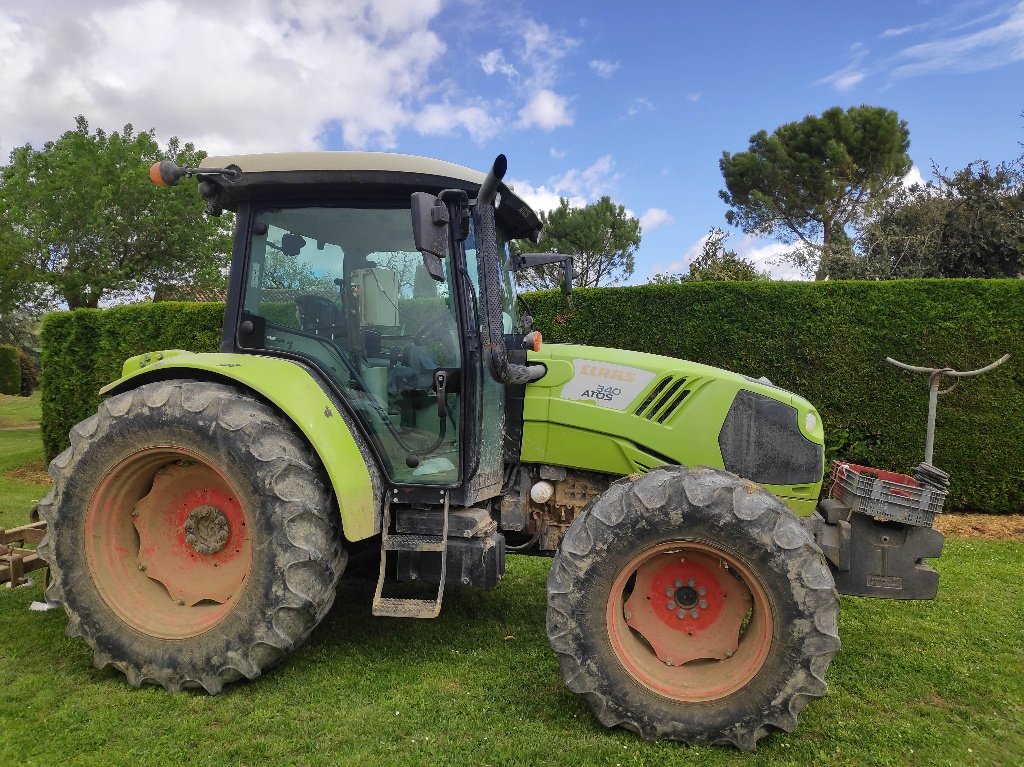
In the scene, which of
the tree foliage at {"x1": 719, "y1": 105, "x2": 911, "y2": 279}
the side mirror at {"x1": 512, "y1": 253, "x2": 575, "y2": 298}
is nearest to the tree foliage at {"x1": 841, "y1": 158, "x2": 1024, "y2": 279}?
the tree foliage at {"x1": 719, "y1": 105, "x2": 911, "y2": 279}

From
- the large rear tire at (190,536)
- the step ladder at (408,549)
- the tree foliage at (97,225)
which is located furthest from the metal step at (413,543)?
the tree foliage at (97,225)

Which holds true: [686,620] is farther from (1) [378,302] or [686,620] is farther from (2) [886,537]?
(1) [378,302]

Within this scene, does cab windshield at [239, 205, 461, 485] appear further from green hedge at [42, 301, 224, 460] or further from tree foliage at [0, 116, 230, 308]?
tree foliage at [0, 116, 230, 308]

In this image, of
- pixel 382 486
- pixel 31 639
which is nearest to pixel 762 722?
pixel 382 486

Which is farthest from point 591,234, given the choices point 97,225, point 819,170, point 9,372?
point 9,372

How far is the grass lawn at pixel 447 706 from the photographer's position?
2707 millimetres

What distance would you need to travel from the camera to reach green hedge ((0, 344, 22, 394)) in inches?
950

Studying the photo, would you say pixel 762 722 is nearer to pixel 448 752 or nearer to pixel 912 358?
pixel 448 752

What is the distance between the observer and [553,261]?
4.70m

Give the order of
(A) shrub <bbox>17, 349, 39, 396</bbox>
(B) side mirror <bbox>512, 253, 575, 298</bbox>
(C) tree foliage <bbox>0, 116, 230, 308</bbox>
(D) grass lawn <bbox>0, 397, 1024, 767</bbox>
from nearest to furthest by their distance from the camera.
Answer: (D) grass lawn <bbox>0, 397, 1024, 767</bbox> < (B) side mirror <bbox>512, 253, 575, 298</bbox> < (C) tree foliage <bbox>0, 116, 230, 308</bbox> < (A) shrub <bbox>17, 349, 39, 396</bbox>

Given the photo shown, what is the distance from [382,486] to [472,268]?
1.15 metres

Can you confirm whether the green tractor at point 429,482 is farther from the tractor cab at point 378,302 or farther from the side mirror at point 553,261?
the side mirror at point 553,261

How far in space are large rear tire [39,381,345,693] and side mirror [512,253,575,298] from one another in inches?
75.7

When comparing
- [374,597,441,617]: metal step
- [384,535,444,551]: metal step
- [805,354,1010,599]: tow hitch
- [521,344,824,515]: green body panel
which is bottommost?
[374,597,441,617]: metal step
